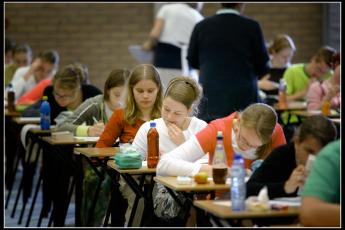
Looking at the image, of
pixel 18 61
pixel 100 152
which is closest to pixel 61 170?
pixel 100 152

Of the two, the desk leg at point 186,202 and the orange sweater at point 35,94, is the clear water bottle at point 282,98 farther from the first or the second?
the desk leg at point 186,202

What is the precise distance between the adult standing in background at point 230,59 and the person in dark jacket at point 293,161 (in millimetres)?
3177

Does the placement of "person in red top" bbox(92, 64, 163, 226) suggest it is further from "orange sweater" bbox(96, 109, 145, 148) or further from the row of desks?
the row of desks

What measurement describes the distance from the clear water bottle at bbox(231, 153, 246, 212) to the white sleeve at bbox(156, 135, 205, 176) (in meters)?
0.74

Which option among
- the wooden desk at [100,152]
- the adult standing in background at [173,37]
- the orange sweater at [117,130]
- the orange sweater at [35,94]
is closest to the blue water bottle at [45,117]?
the orange sweater at [117,130]

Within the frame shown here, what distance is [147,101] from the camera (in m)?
6.09

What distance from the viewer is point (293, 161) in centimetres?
443

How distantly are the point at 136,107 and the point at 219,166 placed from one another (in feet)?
5.63

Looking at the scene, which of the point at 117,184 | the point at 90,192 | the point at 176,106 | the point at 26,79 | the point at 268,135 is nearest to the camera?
the point at 268,135

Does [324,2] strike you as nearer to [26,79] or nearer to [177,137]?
[26,79]

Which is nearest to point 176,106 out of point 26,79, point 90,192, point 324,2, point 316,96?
point 90,192

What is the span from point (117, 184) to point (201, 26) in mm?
2375

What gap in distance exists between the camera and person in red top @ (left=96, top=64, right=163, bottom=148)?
6086 millimetres

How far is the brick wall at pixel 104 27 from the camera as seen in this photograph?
12.7 m
